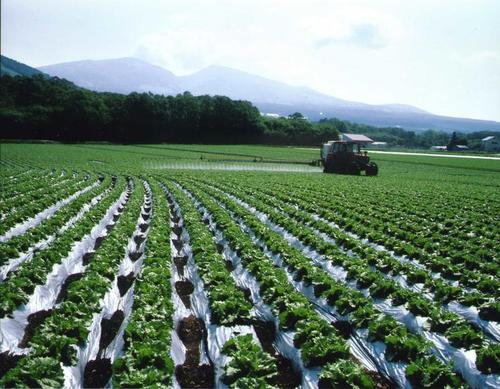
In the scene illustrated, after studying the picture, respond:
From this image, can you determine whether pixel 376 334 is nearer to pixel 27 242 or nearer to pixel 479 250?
pixel 479 250

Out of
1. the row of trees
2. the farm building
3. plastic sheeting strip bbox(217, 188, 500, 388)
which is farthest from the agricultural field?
the farm building

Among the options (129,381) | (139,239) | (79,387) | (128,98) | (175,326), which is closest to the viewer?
(129,381)

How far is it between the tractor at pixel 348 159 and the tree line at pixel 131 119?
2686 inches

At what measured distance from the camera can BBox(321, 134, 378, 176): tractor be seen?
35.7m

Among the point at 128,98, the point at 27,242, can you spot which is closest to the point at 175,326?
the point at 27,242

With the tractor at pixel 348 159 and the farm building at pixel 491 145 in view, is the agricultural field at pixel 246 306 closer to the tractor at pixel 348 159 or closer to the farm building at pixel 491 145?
the tractor at pixel 348 159

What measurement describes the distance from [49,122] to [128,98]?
19.1m

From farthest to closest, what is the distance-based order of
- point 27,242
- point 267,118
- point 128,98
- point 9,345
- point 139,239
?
point 267,118
point 128,98
point 139,239
point 27,242
point 9,345

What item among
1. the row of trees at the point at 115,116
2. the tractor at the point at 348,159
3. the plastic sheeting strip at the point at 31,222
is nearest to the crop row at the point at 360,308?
the plastic sheeting strip at the point at 31,222

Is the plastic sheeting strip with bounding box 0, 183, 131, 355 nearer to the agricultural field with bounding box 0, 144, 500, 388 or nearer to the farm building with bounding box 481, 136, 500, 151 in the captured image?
the agricultural field with bounding box 0, 144, 500, 388

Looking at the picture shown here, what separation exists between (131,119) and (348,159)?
71369mm

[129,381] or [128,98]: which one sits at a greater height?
[128,98]

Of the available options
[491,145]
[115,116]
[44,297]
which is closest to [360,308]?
[44,297]

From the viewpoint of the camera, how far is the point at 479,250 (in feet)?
35.1
